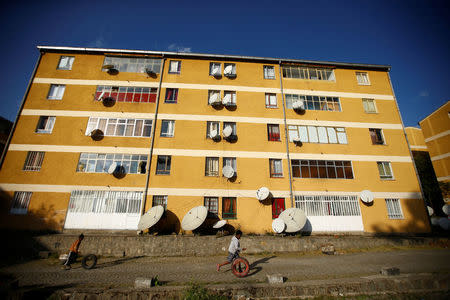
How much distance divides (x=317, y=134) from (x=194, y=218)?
529 inches

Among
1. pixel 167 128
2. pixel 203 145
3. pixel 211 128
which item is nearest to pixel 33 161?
pixel 167 128

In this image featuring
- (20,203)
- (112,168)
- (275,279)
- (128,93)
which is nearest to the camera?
(275,279)

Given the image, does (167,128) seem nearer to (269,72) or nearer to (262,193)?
(262,193)

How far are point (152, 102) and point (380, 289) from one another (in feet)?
62.5

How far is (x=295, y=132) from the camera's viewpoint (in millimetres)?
17406

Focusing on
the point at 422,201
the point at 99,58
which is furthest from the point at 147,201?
the point at 422,201

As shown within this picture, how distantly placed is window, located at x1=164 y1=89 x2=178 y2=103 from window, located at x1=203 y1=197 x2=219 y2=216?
9.68 metres

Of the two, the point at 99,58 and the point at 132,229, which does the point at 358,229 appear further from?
the point at 99,58

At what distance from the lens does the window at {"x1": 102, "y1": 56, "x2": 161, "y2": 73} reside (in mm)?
18250

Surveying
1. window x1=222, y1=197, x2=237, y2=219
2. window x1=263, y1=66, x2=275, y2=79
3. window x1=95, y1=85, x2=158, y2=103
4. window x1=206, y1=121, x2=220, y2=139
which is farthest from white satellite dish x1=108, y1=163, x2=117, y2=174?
window x1=263, y1=66, x2=275, y2=79

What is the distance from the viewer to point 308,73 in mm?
19609

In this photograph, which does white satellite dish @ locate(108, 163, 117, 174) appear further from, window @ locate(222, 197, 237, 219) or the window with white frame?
window @ locate(222, 197, 237, 219)

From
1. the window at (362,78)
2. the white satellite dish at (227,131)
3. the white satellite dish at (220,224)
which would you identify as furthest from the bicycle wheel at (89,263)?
the window at (362,78)

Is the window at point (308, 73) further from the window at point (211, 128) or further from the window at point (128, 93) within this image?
the window at point (128, 93)
